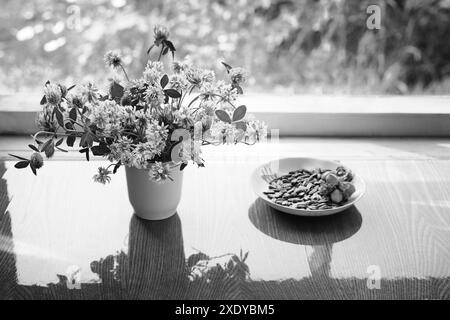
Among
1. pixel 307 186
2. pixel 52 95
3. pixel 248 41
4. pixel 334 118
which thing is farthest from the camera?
pixel 248 41

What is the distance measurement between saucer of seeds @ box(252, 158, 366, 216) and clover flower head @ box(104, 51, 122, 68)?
42cm

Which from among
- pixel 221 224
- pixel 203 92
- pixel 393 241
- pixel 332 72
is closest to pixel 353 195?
pixel 393 241

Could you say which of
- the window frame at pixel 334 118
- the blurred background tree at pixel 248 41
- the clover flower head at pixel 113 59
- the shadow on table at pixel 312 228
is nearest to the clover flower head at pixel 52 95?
the clover flower head at pixel 113 59

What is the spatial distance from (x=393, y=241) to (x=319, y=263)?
18 cm

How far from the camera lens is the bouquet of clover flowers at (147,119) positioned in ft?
3.45

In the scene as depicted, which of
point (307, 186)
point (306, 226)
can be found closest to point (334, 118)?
point (307, 186)

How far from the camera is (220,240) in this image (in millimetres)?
1177

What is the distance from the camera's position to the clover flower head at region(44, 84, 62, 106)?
1.03 meters

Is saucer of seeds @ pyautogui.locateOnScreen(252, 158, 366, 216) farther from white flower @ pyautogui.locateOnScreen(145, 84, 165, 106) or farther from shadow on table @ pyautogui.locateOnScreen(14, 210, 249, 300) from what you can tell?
white flower @ pyautogui.locateOnScreen(145, 84, 165, 106)

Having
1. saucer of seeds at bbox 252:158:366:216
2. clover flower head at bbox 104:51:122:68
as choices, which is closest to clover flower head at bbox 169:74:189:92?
clover flower head at bbox 104:51:122:68

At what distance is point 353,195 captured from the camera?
128 centimetres

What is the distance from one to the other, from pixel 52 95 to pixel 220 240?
17.0 inches

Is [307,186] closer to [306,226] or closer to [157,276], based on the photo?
[306,226]
